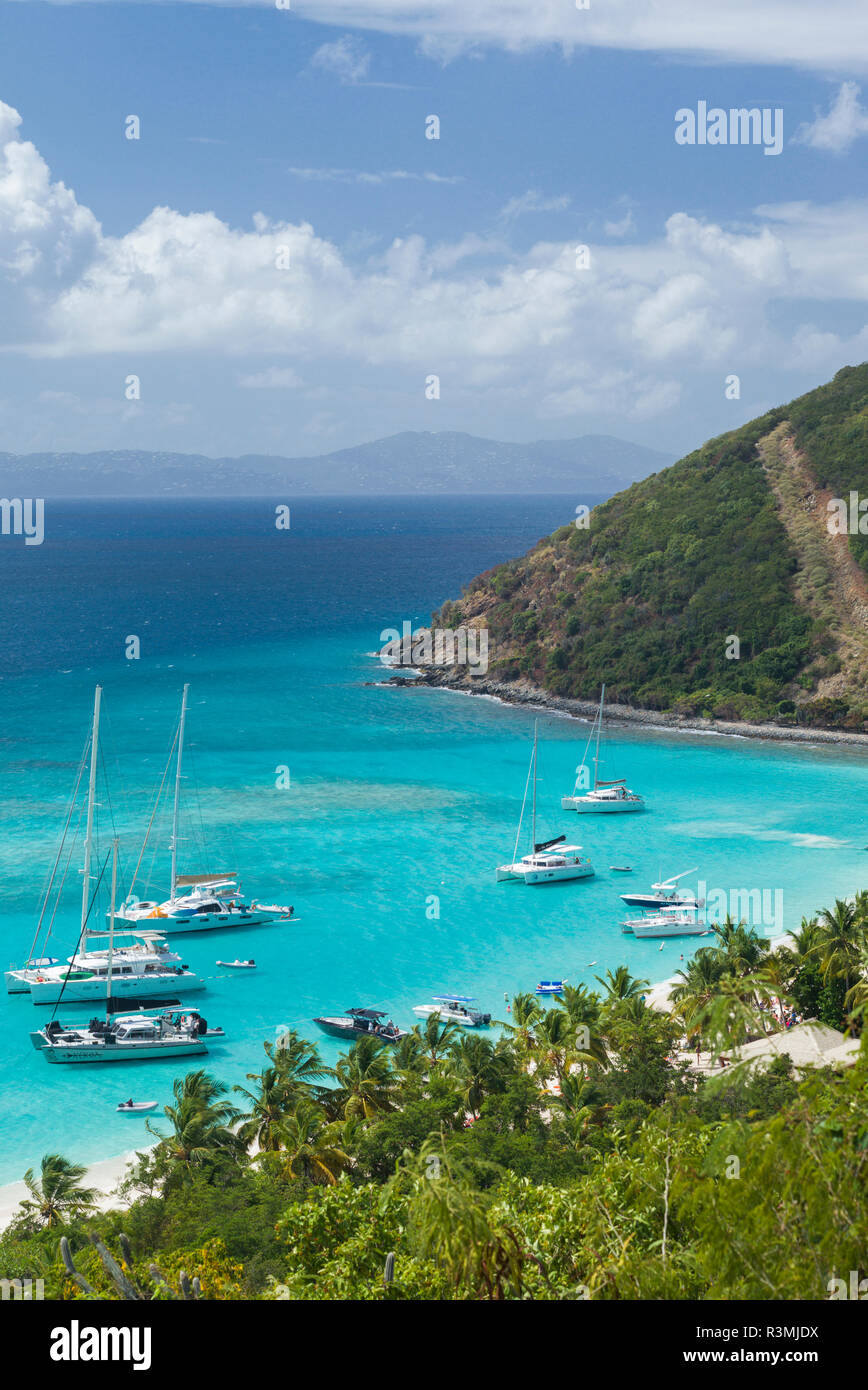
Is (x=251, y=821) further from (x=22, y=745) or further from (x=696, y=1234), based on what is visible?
(x=696, y=1234)

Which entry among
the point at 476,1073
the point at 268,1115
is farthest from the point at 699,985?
the point at 268,1115

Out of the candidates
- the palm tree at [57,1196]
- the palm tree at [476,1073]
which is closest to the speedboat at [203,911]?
the palm tree at [57,1196]

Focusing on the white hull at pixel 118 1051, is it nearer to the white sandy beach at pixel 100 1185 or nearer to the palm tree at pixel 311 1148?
the white sandy beach at pixel 100 1185

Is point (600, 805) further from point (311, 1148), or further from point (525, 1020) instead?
point (311, 1148)

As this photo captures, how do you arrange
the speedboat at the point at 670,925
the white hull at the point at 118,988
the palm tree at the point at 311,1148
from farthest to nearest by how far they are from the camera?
1. the speedboat at the point at 670,925
2. the white hull at the point at 118,988
3. the palm tree at the point at 311,1148

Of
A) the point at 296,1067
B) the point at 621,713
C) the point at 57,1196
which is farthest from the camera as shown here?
the point at 621,713

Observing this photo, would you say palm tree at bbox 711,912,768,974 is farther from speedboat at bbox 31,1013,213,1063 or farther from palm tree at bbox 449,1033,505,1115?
speedboat at bbox 31,1013,213,1063
